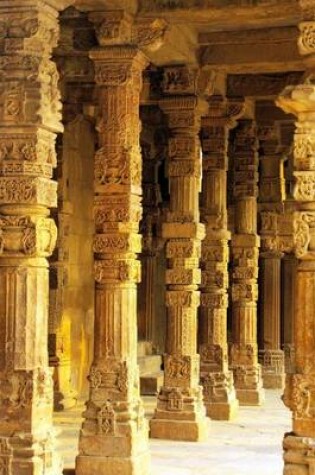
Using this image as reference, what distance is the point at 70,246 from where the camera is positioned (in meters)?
20.4

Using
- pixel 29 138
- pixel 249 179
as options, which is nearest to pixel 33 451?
pixel 29 138

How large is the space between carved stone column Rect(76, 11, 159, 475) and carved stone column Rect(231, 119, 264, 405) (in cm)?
786

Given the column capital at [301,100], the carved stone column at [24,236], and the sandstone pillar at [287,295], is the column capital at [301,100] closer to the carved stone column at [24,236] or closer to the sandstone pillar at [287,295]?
the carved stone column at [24,236]

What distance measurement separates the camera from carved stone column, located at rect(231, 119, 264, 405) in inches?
820

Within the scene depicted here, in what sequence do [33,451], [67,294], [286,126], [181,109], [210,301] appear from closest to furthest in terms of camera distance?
1. [33,451]
2. [181,109]
3. [210,301]
4. [67,294]
5. [286,126]

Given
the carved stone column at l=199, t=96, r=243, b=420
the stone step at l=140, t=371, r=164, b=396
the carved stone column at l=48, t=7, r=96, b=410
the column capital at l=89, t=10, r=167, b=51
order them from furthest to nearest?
the stone step at l=140, t=371, r=164, b=396 → the carved stone column at l=48, t=7, r=96, b=410 → the carved stone column at l=199, t=96, r=243, b=420 → the column capital at l=89, t=10, r=167, b=51

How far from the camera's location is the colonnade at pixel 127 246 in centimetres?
1012

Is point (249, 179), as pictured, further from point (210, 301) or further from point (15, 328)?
point (15, 328)

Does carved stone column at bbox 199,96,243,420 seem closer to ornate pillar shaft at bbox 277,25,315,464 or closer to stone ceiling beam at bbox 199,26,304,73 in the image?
stone ceiling beam at bbox 199,26,304,73

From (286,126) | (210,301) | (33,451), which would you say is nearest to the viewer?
(33,451)

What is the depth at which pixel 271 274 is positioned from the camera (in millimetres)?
24516

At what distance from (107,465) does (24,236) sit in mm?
3508

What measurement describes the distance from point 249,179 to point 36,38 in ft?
36.1

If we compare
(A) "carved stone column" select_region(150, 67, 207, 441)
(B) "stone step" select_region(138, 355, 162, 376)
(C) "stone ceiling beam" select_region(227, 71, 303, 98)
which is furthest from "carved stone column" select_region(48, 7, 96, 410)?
(B) "stone step" select_region(138, 355, 162, 376)
